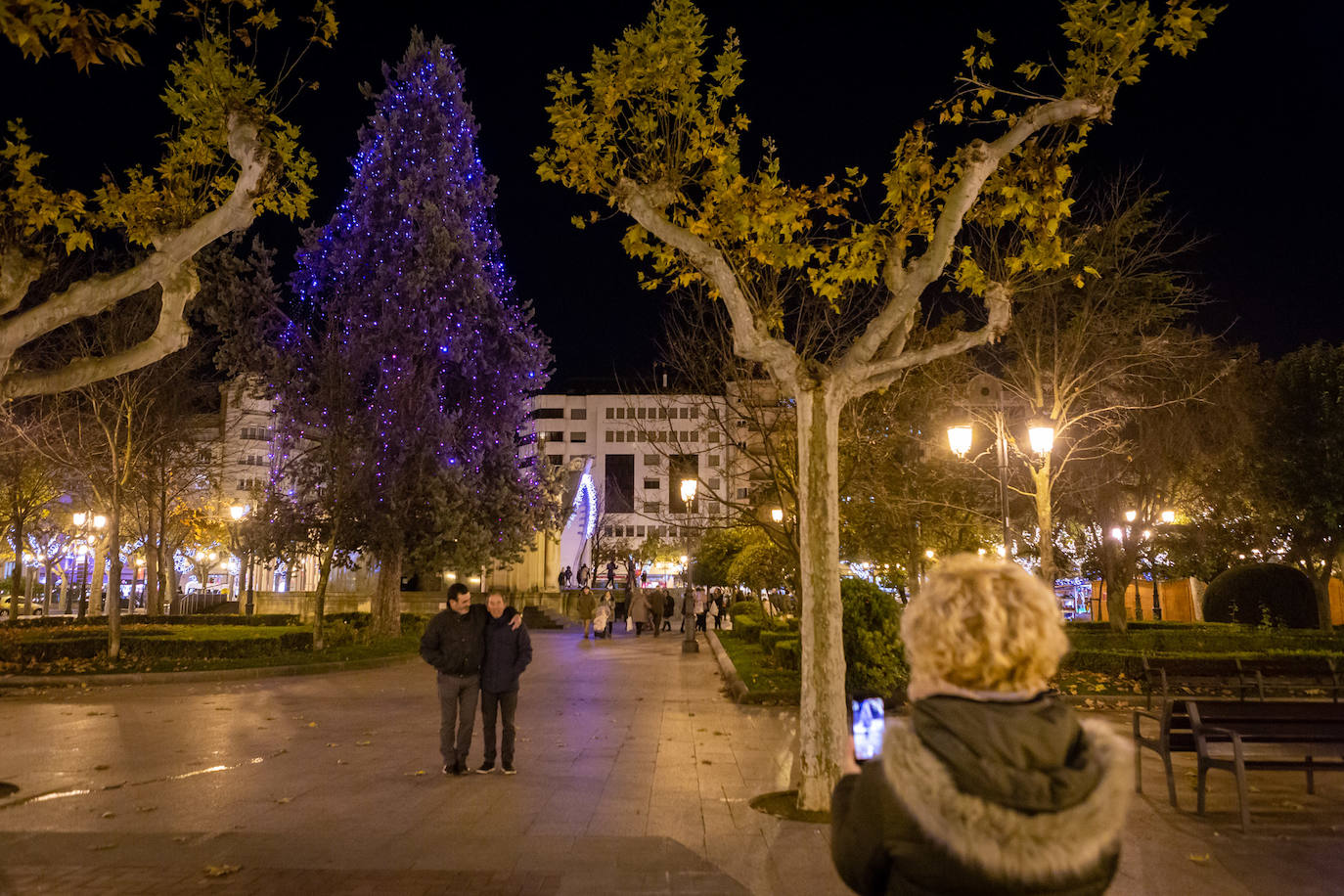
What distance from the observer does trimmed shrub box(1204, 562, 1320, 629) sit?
28281mm

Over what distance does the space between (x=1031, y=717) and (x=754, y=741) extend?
946 centimetres

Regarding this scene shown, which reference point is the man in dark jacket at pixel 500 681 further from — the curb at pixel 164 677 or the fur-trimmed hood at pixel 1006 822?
the curb at pixel 164 677

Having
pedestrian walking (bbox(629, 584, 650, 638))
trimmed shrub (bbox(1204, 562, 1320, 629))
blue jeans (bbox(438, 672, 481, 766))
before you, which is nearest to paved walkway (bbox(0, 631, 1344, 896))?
blue jeans (bbox(438, 672, 481, 766))

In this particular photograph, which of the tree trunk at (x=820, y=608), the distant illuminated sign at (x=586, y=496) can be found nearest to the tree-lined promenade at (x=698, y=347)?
the tree trunk at (x=820, y=608)

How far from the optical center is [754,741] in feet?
36.7

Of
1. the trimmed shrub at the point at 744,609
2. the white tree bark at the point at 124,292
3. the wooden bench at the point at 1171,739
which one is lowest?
the trimmed shrub at the point at 744,609

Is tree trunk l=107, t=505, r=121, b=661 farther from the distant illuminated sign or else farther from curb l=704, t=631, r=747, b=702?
the distant illuminated sign

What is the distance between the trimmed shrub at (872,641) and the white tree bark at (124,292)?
8.98 m

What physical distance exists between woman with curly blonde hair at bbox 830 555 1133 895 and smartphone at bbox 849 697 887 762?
0.39 meters

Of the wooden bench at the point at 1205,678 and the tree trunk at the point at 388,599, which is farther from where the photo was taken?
the tree trunk at the point at 388,599

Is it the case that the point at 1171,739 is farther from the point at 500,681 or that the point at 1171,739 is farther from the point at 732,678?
the point at 732,678

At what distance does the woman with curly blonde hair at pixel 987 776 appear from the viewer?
2.07 metres

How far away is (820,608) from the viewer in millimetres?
7543

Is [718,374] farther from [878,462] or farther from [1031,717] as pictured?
[1031,717]
